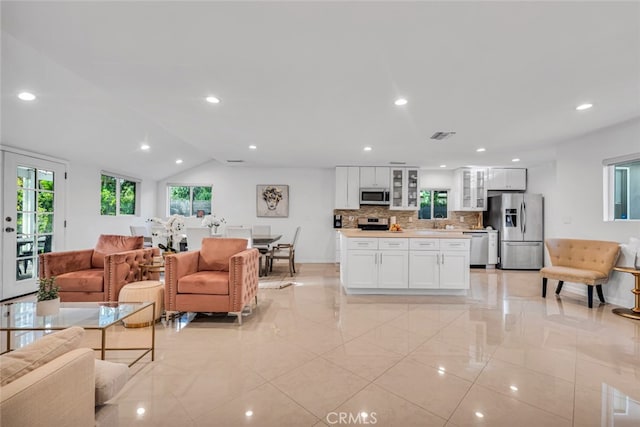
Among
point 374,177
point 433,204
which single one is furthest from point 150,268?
point 433,204

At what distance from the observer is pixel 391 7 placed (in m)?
1.74

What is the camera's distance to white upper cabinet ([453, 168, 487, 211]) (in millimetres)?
7090

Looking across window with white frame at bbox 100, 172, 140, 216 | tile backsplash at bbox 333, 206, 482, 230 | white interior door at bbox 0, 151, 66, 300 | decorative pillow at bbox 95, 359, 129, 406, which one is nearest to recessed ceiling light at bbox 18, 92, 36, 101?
white interior door at bbox 0, 151, 66, 300

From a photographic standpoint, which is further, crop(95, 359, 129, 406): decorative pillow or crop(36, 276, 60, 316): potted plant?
crop(36, 276, 60, 316): potted plant

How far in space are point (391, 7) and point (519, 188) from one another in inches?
271

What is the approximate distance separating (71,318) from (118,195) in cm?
494

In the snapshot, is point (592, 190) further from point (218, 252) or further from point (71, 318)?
point (71, 318)

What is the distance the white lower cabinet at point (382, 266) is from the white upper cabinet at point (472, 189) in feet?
12.2

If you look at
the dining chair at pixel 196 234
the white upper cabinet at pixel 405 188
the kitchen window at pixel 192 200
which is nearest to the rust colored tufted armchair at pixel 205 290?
the dining chair at pixel 196 234

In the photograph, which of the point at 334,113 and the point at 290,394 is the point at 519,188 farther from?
the point at 290,394

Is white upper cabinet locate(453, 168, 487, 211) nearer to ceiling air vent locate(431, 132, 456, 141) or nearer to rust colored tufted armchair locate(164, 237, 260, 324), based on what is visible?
ceiling air vent locate(431, 132, 456, 141)

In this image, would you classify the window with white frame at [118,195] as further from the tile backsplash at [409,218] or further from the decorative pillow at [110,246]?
the tile backsplash at [409,218]

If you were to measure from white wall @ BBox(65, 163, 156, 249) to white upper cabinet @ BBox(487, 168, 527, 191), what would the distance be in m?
8.46

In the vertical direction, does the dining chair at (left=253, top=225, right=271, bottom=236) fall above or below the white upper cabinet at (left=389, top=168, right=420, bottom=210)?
below
